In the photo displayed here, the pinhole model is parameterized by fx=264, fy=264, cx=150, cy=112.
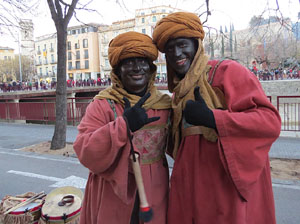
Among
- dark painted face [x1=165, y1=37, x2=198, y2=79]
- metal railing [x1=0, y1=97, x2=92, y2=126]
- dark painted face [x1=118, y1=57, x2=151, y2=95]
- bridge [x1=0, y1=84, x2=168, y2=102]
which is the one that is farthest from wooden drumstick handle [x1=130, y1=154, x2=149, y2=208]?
bridge [x1=0, y1=84, x2=168, y2=102]

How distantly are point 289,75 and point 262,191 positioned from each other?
4021 centimetres

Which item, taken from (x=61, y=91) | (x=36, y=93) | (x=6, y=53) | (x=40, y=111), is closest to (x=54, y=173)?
(x=61, y=91)

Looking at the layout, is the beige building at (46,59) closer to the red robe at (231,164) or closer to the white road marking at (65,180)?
the white road marking at (65,180)

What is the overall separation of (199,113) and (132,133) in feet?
1.38

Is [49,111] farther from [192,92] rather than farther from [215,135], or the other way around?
[215,135]

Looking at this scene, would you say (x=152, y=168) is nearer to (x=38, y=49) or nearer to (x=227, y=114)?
(x=227, y=114)

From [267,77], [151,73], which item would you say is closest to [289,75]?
[267,77]

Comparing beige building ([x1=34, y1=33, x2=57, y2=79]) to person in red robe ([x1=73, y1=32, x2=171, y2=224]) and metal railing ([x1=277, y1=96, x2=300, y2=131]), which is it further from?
person in red robe ([x1=73, y1=32, x2=171, y2=224])

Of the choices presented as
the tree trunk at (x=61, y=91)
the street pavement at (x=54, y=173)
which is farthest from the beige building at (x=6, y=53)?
the tree trunk at (x=61, y=91)

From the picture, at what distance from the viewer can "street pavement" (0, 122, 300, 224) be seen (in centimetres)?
379

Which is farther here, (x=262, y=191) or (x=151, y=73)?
(x=151, y=73)

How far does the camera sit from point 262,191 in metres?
1.64

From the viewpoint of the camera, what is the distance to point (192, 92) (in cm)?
168

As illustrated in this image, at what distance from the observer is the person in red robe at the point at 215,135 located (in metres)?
1.46
